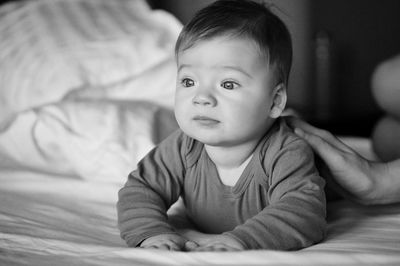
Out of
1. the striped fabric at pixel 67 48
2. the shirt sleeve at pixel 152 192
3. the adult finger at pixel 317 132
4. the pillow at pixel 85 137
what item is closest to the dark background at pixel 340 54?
the striped fabric at pixel 67 48

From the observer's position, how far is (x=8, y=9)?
204cm

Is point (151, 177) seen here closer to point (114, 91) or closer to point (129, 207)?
point (129, 207)

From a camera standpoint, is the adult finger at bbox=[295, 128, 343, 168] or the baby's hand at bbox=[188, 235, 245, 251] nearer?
the baby's hand at bbox=[188, 235, 245, 251]

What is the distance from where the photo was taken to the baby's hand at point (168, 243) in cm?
94

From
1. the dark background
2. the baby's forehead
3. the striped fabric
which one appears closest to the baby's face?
the baby's forehead

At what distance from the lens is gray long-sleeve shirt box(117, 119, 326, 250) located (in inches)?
37.0

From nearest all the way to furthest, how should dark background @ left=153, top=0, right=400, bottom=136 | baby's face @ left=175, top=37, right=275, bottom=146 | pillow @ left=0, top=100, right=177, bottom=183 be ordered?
baby's face @ left=175, top=37, right=275, bottom=146
pillow @ left=0, top=100, right=177, bottom=183
dark background @ left=153, top=0, right=400, bottom=136

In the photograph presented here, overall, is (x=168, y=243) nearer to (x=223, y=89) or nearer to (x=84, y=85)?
(x=223, y=89)

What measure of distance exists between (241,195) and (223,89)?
0.18 m

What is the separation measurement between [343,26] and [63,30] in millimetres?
1696

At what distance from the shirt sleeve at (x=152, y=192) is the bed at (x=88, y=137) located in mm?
55

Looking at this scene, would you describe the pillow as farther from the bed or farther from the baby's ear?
the baby's ear

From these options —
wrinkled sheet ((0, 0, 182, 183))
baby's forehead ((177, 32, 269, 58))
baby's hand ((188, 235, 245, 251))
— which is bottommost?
wrinkled sheet ((0, 0, 182, 183))

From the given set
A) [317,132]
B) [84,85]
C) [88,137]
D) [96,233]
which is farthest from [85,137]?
[317,132]
